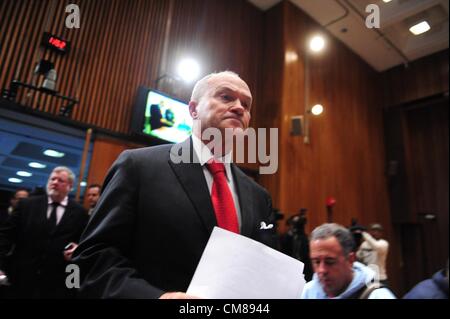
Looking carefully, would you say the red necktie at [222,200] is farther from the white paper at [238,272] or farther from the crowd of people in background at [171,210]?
the white paper at [238,272]

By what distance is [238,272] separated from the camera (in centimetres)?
41

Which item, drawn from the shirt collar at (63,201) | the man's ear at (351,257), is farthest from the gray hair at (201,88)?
the shirt collar at (63,201)

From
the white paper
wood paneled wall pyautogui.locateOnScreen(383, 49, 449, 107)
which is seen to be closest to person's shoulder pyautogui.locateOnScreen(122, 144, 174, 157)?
the white paper

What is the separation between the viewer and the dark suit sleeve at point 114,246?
1.39 feet

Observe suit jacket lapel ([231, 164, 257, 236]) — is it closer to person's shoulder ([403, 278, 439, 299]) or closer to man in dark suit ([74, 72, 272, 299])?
man in dark suit ([74, 72, 272, 299])

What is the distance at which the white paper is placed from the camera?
1.35ft

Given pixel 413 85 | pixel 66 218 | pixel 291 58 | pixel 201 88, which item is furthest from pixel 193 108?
pixel 413 85

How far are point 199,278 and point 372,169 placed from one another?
5490mm

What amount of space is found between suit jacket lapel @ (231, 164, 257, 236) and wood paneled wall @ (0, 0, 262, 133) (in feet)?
1.68

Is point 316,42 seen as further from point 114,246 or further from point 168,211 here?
point 114,246

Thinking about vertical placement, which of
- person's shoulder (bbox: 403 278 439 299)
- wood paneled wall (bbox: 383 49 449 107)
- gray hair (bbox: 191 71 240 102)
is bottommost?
person's shoulder (bbox: 403 278 439 299)

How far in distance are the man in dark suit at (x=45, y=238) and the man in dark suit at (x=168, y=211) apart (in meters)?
1.05
